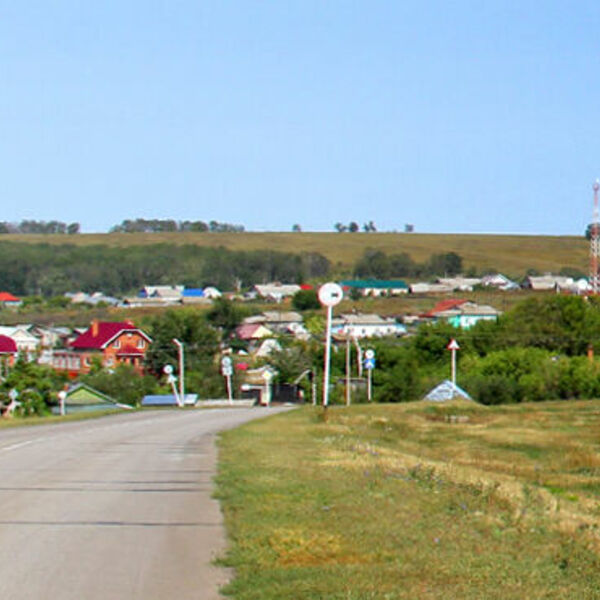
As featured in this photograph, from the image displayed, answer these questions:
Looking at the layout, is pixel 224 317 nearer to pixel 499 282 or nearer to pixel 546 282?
pixel 546 282

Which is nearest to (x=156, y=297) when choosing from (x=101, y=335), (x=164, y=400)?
(x=101, y=335)

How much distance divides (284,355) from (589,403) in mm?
38136

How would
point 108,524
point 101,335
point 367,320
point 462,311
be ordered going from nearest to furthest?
point 108,524, point 101,335, point 367,320, point 462,311

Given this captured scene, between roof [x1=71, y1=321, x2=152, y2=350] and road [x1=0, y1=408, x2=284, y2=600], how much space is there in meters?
74.5

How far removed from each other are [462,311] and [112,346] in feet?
130

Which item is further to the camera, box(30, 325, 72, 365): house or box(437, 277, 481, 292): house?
box(437, 277, 481, 292): house

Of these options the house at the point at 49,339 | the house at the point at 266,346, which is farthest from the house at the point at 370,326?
the house at the point at 49,339

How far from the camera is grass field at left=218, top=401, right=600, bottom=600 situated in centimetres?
812

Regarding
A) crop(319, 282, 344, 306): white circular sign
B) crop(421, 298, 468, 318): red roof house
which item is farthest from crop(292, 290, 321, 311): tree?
crop(319, 282, 344, 306): white circular sign

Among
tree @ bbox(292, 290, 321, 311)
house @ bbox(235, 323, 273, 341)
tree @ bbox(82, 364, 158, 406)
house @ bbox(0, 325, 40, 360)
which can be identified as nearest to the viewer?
tree @ bbox(82, 364, 158, 406)

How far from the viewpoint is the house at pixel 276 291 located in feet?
511

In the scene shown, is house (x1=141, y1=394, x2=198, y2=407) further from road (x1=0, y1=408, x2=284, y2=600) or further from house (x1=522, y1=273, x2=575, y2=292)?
house (x1=522, y1=273, x2=575, y2=292)

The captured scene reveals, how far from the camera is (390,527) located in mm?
10664

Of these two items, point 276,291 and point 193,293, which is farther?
point 276,291
